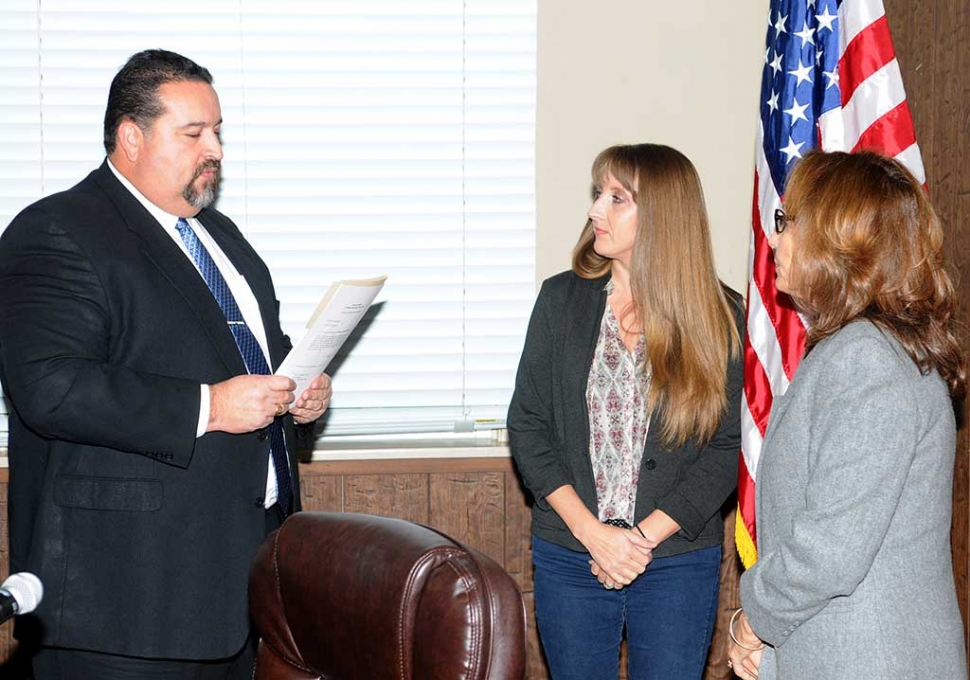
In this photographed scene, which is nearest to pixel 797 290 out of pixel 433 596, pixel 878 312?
pixel 878 312

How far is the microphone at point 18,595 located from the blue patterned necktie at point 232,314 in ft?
3.51

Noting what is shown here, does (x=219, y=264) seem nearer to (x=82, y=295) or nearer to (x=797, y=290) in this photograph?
(x=82, y=295)

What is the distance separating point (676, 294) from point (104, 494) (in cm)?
135

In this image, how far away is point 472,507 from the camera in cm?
323

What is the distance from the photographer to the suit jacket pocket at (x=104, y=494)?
2.09m

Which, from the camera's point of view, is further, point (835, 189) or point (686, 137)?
point (686, 137)

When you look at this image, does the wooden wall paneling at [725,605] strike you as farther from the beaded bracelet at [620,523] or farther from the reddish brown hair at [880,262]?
the reddish brown hair at [880,262]

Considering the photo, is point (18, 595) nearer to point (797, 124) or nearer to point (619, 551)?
point (619, 551)

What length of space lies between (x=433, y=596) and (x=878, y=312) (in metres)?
0.85

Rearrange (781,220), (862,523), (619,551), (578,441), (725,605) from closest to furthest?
(862,523), (781,220), (619,551), (578,441), (725,605)

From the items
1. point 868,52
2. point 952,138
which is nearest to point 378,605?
point 868,52

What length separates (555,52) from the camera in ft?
10.5

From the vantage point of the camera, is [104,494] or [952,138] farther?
[952,138]

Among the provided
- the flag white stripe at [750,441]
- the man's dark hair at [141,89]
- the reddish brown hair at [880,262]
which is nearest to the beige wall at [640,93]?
the flag white stripe at [750,441]
